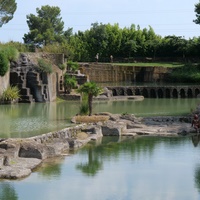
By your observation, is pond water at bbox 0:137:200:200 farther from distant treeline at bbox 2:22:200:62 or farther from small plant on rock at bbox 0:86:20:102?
distant treeline at bbox 2:22:200:62

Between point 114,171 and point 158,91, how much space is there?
1505 inches

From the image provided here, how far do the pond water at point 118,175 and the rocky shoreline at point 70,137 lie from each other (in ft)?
1.78

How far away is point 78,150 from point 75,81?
28118 millimetres

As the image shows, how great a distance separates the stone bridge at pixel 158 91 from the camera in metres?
59.1

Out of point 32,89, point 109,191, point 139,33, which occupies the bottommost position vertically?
point 109,191

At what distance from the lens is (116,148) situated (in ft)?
89.5

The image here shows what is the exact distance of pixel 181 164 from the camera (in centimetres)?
2358

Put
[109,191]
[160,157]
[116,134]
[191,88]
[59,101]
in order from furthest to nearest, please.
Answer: [191,88] < [59,101] < [116,134] < [160,157] < [109,191]

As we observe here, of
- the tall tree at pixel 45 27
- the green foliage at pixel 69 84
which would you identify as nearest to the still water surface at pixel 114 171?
the green foliage at pixel 69 84

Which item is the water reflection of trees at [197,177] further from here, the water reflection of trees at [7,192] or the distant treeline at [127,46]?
the distant treeline at [127,46]

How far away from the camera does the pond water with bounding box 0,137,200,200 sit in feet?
61.7

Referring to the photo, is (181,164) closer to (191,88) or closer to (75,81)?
(75,81)

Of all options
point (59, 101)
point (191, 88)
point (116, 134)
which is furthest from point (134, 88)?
point (116, 134)

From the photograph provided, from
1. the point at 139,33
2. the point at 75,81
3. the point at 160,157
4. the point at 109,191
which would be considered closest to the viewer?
the point at 109,191
